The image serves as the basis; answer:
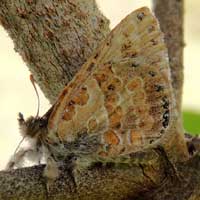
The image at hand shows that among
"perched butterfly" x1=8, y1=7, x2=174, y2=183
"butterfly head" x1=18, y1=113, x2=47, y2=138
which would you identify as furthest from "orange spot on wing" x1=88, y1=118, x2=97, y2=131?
"butterfly head" x1=18, y1=113, x2=47, y2=138

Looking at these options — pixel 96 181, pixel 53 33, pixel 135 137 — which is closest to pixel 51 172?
pixel 96 181

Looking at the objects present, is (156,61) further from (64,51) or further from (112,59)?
(64,51)

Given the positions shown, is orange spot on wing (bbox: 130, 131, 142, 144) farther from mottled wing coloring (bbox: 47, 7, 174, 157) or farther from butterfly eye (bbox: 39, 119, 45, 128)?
butterfly eye (bbox: 39, 119, 45, 128)

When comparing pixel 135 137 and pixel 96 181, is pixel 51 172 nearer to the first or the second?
pixel 96 181

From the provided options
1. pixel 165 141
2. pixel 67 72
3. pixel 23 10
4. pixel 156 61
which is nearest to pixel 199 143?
pixel 165 141

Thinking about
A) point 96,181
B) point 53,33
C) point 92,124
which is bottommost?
point 96,181

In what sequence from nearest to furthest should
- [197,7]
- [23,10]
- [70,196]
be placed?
[70,196], [23,10], [197,7]
